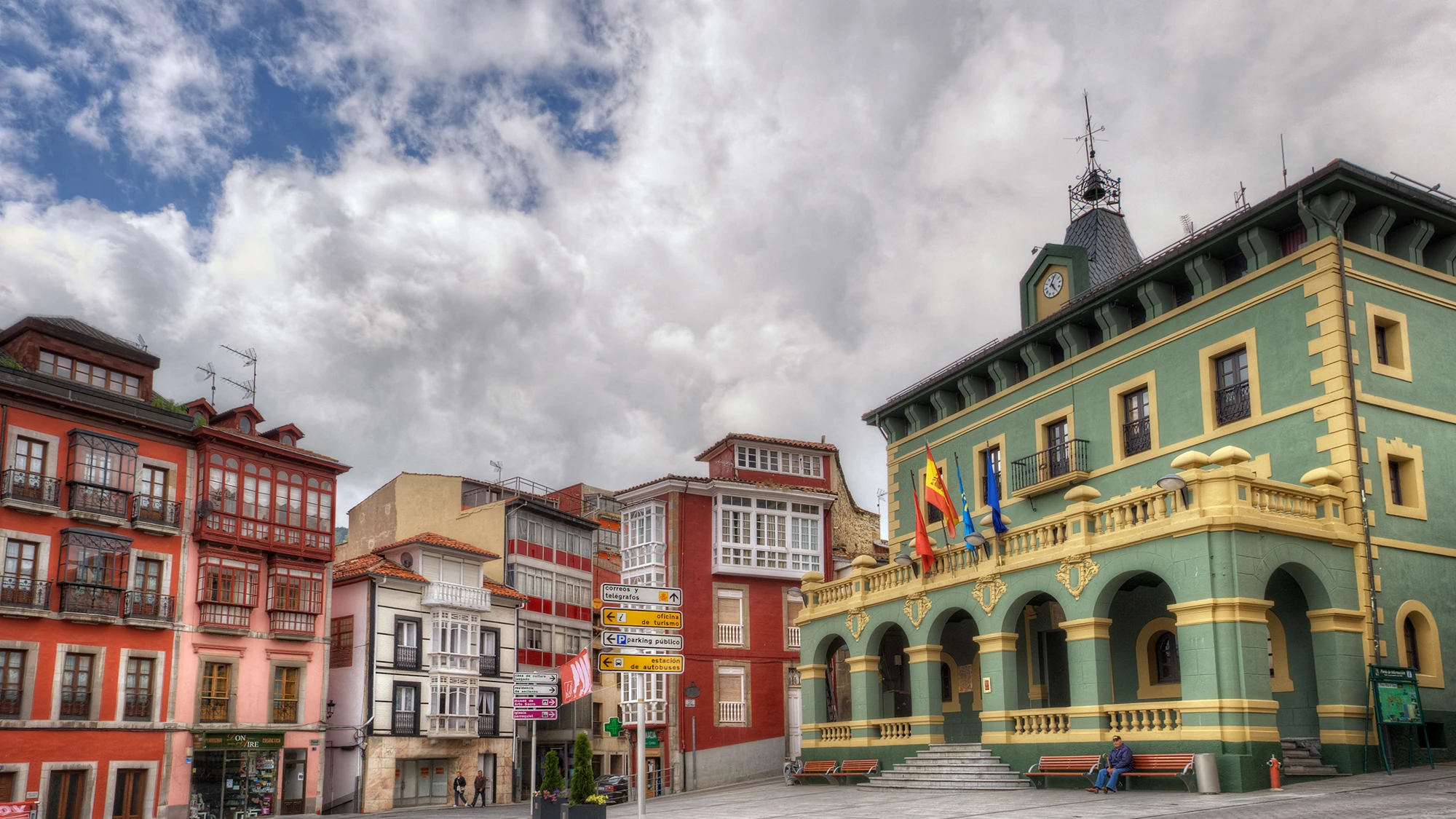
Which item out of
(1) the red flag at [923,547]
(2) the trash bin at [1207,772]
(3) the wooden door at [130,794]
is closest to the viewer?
(2) the trash bin at [1207,772]

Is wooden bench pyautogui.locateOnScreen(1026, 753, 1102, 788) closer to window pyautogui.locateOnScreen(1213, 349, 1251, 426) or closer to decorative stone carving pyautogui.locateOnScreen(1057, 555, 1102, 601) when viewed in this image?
decorative stone carving pyautogui.locateOnScreen(1057, 555, 1102, 601)

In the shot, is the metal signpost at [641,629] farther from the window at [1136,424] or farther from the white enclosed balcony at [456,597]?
the white enclosed balcony at [456,597]

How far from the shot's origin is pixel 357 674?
44.9 m

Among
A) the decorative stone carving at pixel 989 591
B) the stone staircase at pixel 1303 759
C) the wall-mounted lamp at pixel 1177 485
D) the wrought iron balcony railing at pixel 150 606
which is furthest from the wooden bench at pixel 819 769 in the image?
the wrought iron balcony railing at pixel 150 606

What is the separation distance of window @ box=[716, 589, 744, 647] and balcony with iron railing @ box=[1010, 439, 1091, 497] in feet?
66.3

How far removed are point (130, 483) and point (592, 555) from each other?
28259 millimetres

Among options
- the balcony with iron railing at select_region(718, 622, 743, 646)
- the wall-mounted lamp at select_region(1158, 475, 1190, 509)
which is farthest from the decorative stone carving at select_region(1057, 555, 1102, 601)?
the balcony with iron railing at select_region(718, 622, 743, 646)

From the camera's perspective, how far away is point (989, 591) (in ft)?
93.6

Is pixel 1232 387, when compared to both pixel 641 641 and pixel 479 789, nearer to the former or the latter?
pixel 641 641

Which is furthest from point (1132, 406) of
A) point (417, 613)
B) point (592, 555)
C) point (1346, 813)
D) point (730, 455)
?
point (592, 555)

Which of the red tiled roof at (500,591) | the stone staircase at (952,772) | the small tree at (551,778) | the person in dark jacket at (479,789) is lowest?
the person in dark jacket at (479,789)

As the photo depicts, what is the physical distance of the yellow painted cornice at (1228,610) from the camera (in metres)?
21.7

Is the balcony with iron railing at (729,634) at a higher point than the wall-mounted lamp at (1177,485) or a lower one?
lower

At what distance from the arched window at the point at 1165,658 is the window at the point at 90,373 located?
104 ft
